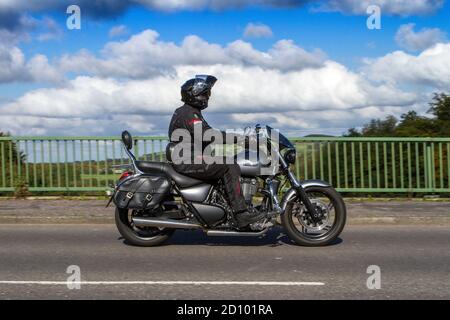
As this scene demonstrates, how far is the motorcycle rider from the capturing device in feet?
25.7

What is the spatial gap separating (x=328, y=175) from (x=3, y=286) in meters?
8.67

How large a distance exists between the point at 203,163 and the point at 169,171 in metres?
0.48

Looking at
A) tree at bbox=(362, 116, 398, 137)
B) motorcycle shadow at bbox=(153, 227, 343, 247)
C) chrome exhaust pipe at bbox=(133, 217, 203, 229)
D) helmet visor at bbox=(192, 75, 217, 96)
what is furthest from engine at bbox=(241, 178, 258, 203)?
tree at bbox=(362, 116, 398, 137)

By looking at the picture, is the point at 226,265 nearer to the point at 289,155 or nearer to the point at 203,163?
the point at 203,163

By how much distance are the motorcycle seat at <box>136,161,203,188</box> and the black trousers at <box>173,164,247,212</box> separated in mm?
119

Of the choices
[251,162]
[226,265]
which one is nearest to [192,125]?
[251,162]

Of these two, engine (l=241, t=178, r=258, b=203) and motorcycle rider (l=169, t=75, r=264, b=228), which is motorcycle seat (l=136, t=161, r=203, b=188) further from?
engine (l=241, t=178, r=258, b=203)

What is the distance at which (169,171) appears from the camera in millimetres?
8102

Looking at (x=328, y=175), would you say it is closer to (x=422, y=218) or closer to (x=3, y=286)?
(x=422, y=218)

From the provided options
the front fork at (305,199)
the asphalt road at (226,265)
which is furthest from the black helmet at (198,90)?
the asphalt road at (226,265)

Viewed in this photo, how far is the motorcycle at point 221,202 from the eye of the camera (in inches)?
313

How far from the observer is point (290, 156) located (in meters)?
8.16
